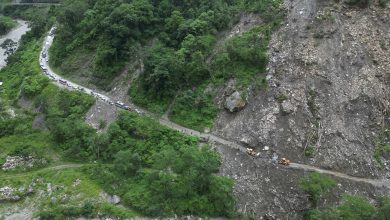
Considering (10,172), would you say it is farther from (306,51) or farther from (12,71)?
(306,51)

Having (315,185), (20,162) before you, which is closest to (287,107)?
(315,185)

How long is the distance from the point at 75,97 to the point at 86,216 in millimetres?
24015

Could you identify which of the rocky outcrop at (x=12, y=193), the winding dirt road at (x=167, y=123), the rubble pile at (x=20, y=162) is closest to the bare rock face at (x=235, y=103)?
the winding dirt road at (x=167, y=123)

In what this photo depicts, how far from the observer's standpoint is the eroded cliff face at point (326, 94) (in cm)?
5472

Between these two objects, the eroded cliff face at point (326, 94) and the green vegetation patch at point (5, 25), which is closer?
the eroded cliff face at point (326, 94)

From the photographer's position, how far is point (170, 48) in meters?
70.9

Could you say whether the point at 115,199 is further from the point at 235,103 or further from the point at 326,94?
the point at 326,94

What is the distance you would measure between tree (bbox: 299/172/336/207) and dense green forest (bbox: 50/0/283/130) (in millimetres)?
16780

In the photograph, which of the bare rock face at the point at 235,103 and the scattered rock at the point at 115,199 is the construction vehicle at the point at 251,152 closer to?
the bare rock face at the point at 235,103

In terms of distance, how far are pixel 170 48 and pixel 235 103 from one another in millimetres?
17631

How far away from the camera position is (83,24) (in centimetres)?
8025

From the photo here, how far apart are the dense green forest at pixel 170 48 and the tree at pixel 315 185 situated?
1678 cm

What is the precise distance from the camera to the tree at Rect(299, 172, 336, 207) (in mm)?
48866

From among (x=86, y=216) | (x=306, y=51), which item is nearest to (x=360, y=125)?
(x=306, y=51)
